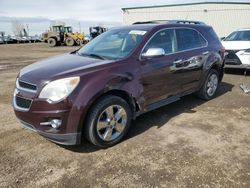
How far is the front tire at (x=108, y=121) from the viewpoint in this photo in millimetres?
3559

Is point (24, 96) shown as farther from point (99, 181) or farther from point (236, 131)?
point (236, 131)

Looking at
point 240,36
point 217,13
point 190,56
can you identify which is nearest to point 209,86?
point 190,56

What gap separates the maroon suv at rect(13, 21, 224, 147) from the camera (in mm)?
3348

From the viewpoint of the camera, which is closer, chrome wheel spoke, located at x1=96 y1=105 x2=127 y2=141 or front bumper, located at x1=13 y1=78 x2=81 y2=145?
front bumper, located at x1=13 y1=78 x2=81 y2=145

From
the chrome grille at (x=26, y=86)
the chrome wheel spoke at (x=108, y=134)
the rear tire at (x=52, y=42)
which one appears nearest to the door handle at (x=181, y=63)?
the chrome wheel spoke at (x=108, y=134)

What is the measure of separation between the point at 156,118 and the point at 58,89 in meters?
2.28

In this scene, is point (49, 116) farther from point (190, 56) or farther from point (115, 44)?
point (190, 56)

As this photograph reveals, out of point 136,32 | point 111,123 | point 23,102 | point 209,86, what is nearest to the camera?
point 23,102

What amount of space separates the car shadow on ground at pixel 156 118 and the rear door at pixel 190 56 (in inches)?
18.5

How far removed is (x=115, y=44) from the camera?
15.0ft

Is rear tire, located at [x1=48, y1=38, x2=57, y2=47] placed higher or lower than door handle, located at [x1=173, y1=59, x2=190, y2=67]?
lower

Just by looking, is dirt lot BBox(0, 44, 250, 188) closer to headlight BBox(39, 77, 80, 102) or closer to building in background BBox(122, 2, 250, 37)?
headlight BBox(39, 77, 80, 102)

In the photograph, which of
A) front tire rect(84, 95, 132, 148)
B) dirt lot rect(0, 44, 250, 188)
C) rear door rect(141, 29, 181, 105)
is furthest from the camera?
rear door rect(141, 29, 181, 105)

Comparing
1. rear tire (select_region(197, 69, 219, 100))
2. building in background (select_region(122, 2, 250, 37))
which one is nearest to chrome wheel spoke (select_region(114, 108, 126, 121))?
rear tire (select_region(197, 69, 219, 100))
